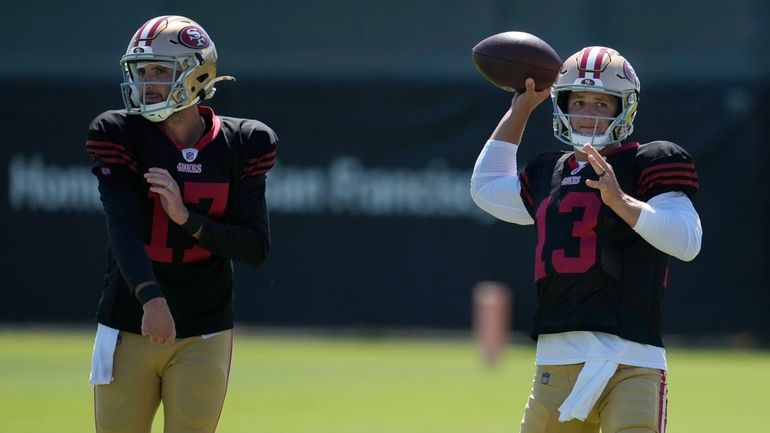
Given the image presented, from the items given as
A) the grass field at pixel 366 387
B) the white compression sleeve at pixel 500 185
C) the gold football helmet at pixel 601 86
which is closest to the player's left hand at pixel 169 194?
the white compression sleeve at pixel 500 185

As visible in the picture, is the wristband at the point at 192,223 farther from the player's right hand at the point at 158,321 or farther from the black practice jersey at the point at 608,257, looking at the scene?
the black practice jersey at the point at 608,257

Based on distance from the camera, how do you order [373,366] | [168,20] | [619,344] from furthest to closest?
[373,366], [168,20], [619,344]

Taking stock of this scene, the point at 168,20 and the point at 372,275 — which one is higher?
the point at 168,20

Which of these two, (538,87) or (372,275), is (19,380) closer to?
(372,275)

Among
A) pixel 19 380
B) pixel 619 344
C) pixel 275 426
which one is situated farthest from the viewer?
pixel 19 380


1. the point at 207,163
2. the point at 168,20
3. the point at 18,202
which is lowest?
the point at 18,202

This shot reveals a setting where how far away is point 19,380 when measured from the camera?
36.3ft

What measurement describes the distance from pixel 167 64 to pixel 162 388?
1173 mm

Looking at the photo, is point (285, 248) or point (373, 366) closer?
point (373, 366)

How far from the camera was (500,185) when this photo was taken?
5359 mm

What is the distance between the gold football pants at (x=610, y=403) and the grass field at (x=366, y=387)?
3827 millimetres

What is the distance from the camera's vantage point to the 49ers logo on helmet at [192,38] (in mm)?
5176

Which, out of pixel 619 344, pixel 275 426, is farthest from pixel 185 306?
pixel 275 426

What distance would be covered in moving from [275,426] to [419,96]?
6626mm
